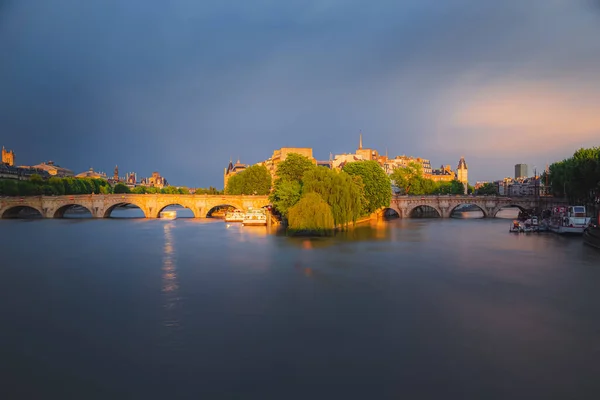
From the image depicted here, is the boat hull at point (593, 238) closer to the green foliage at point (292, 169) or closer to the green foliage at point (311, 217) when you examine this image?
the green foliage at point (311, 217)

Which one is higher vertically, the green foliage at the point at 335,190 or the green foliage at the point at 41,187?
the green foliage at the point at 41,187

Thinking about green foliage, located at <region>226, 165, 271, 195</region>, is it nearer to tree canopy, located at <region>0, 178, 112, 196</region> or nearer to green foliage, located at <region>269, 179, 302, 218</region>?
tree canopy, located at <region>0, 178, 112, 196</region>

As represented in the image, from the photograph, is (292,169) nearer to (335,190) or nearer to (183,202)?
(335,190)

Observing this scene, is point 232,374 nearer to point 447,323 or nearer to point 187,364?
point 187,364

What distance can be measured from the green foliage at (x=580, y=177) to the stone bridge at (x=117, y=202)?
1412 inches

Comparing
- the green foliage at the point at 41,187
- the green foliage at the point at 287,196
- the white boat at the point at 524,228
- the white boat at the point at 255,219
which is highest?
the green foliage at the point at 41,187

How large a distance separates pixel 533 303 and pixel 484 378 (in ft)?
26.2

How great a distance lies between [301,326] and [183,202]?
54043 millimetres

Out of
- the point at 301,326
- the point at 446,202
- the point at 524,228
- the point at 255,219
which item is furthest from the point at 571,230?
the point at 301,326

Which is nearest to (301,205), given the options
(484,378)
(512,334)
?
(512,334)

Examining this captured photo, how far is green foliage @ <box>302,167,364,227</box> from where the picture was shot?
4003 cm

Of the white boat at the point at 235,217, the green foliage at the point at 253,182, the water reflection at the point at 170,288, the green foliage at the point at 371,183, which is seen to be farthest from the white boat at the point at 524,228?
the green foliage at the point at 253,182

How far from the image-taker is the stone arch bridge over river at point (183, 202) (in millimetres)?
62906

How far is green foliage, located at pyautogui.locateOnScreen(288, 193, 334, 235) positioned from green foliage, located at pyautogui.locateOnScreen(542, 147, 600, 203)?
2195cm
